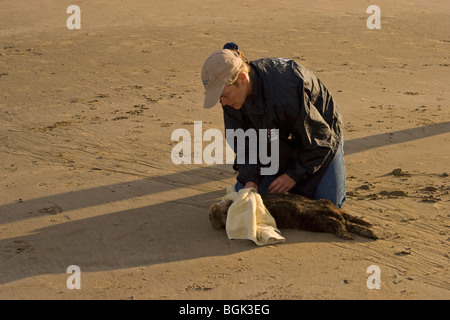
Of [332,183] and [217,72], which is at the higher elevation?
[217,72]

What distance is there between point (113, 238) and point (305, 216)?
4.49ft

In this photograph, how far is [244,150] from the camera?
16.7 ft

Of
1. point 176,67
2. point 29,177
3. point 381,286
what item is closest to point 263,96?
point 381,286

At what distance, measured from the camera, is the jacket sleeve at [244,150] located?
16.4ft

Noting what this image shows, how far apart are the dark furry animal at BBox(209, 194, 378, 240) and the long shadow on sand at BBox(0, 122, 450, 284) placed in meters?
0.08

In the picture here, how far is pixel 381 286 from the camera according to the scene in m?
4.23

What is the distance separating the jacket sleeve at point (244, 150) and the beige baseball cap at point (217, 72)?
1.53ft
